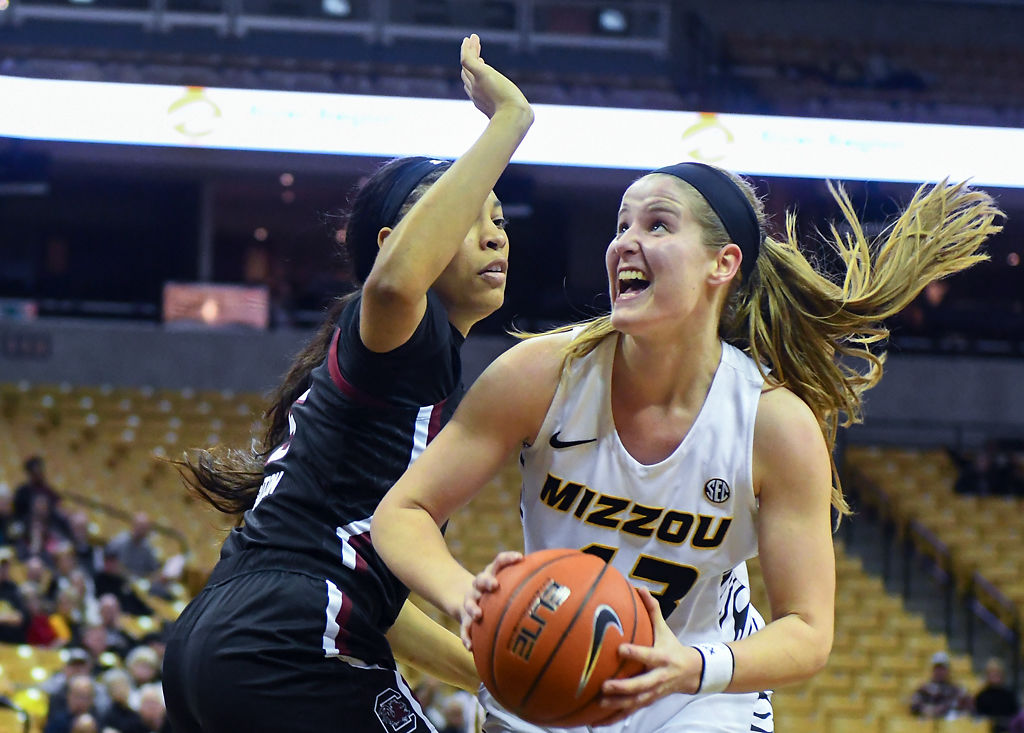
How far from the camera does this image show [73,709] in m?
7.43

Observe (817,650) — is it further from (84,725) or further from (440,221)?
(84,725)

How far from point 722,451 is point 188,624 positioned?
112 centimetres

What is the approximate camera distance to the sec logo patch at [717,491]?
2721 mm

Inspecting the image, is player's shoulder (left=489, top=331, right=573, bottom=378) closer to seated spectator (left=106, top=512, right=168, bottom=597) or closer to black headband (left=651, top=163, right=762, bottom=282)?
black headband (left=651, top=163, right=762, bottom=282)

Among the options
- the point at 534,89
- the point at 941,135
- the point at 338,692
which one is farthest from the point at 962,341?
the point at 338,692

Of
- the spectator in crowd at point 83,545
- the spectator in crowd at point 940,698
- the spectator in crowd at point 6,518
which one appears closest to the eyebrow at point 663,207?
the spectator in crowd at point 940,698

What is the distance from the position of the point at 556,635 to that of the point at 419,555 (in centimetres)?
38

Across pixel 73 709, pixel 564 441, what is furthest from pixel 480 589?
pixel 73 709

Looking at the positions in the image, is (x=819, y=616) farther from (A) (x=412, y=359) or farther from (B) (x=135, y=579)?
(B) (x=135, y=579)

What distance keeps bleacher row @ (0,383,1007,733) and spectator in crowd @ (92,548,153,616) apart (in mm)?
334

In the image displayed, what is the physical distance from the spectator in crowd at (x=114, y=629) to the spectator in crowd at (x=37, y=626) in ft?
1.10

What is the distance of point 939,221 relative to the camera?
3.12m

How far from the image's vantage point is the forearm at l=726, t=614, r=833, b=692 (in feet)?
7.88

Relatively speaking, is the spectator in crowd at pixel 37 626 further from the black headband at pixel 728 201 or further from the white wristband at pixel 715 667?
the white wristband at pixel 715 667
